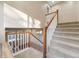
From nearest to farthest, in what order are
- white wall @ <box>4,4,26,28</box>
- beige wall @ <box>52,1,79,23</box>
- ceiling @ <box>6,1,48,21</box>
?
white wall @ <box>4,4,26,28</box>
ceiling @ <box>6,1,48,21</box>
beige wall @ <box>52,1,79,23</box>

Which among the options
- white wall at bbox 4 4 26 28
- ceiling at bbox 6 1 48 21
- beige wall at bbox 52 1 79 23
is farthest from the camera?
beige wall at bbox 52 1 79 23

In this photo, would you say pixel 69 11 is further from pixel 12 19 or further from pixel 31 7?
pixel 12 19

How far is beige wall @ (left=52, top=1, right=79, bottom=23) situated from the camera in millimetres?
5992

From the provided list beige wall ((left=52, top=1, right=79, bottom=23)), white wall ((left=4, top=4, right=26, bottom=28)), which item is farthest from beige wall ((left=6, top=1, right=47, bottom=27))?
beige wall ((left=52, top=1, right=79, bottom=23))

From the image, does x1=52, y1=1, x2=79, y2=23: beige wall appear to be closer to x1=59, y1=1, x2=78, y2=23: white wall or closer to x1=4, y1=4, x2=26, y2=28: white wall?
x1=59, y1=1, x2=78, y2=23: white wall

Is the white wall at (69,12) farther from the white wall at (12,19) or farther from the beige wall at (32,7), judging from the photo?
the white wall at (12,19)

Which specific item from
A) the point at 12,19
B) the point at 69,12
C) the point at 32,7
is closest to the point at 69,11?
the point at 69,12

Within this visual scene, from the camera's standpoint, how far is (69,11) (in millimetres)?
6445

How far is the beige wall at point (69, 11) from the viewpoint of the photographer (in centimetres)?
599

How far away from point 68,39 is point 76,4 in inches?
113

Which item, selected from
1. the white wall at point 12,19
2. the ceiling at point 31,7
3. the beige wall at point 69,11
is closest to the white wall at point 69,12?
the beige wall at point 69,11

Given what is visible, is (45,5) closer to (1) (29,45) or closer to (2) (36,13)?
(2) (36,13)

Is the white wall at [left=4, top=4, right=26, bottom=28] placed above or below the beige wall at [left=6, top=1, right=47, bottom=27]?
below

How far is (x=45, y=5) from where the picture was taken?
23.7 ft
